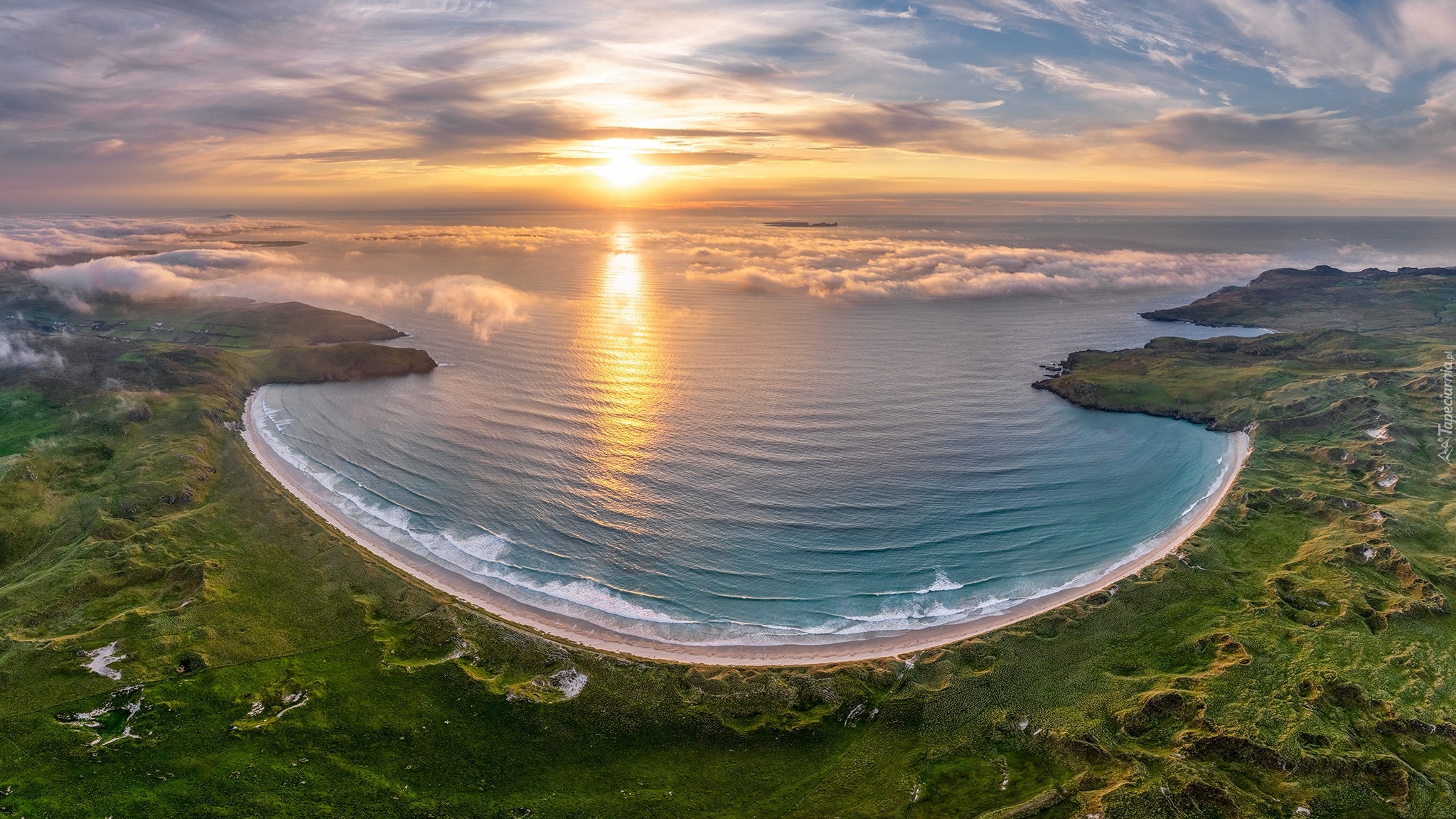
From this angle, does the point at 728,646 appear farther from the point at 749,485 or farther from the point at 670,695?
the point at 749,485

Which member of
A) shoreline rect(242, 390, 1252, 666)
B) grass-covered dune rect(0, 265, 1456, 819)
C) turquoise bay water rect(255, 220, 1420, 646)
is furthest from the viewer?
turquoise bay water rect(255, 220, 1420, 646)

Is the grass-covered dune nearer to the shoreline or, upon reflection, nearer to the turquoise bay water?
the shoreline

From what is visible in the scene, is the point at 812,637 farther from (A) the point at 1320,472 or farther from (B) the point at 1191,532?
(A) the point at 1320,472

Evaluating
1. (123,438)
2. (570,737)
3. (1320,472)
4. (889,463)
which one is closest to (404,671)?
(570,737)

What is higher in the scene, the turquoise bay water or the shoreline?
the turquoise bay water

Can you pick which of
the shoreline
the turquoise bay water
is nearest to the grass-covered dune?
the shoreline
